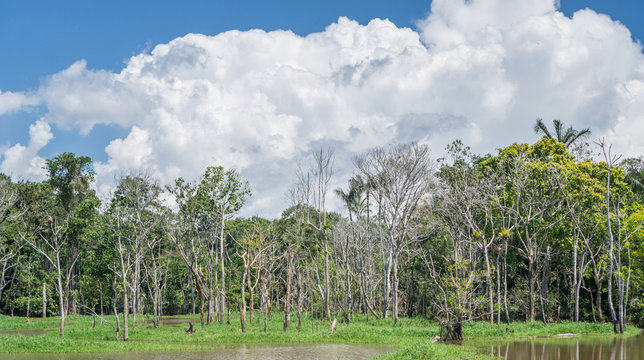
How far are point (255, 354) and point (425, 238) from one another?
84.4 ft

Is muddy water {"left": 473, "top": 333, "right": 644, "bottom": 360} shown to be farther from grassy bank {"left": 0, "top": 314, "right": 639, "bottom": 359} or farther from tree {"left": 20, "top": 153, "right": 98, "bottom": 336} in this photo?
tree {"left": 20, "top": 153, "right": 98, "bottom": 336}

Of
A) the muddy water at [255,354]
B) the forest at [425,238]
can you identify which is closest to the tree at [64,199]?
the forest at [425,238]

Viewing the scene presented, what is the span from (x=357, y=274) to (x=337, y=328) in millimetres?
17364

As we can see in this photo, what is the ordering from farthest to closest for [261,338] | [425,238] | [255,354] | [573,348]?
[425,238] → [261,338] → [573,348] → [255,354]

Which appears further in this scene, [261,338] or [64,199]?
[64,199]

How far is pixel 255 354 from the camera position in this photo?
915 inches

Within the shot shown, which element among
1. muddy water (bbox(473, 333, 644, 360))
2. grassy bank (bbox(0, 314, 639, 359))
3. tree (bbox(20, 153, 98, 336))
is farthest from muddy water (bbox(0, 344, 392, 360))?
tree (bbox(20, 153, 98, 336))

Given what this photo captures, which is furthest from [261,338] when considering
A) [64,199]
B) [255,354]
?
[64,199]

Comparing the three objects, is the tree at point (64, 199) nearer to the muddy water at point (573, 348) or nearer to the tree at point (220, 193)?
the tree at point (220, 193)

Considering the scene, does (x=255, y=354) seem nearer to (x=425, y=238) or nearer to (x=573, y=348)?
(x=573, y=348)

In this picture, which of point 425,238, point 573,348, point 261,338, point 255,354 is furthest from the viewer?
point 425,238

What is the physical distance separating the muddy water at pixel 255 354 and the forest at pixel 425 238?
4689 mm

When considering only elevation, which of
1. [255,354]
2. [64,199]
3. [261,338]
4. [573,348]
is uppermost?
[64,199]

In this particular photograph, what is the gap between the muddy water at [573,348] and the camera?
862 inches
